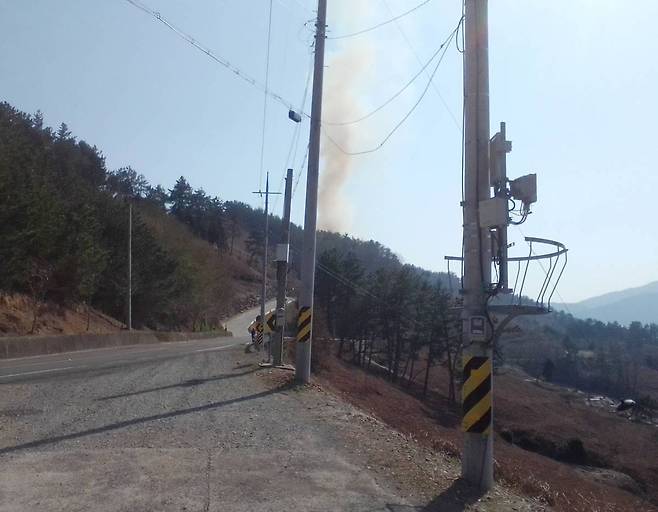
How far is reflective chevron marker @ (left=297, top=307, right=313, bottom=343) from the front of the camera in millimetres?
18047

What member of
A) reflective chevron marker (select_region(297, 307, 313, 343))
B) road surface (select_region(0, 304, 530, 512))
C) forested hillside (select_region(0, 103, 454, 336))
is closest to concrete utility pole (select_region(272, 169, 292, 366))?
reflective chevron marker (select_region(297, 307, 313, 343))

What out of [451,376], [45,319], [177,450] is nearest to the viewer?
[177,450]

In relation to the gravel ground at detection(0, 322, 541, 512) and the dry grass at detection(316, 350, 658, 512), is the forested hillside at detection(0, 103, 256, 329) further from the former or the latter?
the gravel ground at detection(0, 322, 541, 512)

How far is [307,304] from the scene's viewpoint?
60.2ft

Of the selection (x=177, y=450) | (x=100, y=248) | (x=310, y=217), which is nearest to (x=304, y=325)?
(x=310, y=217)

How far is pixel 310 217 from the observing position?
17953 millimetres

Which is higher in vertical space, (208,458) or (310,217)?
(310,217)

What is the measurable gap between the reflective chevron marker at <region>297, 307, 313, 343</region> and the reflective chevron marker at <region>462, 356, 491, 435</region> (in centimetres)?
979

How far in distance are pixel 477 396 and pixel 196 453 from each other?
355 centimetres

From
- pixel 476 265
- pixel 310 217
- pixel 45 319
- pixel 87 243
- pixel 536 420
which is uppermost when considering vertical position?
pixel 87 243

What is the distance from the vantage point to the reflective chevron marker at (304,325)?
18047mm

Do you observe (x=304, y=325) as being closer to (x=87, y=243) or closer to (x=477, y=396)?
(x=477, y=396)

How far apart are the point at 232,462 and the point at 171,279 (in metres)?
61.6

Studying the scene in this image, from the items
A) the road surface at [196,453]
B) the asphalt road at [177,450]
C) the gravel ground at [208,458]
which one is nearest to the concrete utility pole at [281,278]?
the asphalt road at [177,450]
